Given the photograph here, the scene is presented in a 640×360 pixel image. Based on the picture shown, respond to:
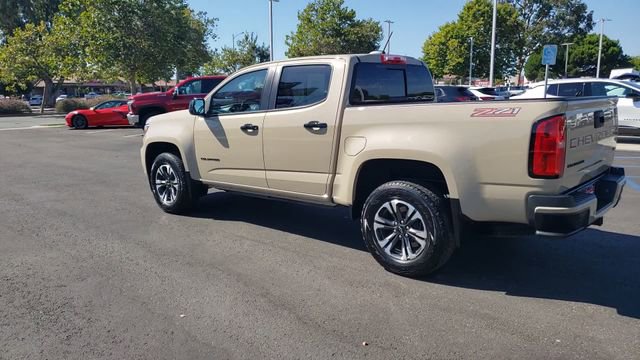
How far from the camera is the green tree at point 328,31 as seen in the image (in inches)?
1646

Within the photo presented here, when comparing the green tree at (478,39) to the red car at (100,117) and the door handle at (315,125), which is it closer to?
the red car at (100,117)

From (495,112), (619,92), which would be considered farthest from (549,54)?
(495,112)

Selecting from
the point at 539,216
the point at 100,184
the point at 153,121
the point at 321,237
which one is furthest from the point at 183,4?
the point at 539,216

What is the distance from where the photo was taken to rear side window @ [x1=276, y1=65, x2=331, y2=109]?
4.86 metres

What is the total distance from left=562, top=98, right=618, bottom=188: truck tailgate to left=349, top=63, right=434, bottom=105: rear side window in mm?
1838

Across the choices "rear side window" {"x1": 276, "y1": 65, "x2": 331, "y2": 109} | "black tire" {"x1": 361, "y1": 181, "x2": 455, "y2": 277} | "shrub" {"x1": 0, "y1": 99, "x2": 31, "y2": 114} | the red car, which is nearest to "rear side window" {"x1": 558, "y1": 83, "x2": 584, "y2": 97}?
"rear side window" {"x1": 276, "y1": 65, "x2": 331, "y2": 109}

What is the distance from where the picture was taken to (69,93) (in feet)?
308

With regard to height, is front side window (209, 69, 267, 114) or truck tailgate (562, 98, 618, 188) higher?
front side window (209, 69, 267, 114)

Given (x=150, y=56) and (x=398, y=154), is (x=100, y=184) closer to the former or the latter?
(x=398, y=154)

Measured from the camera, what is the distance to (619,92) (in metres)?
13.4

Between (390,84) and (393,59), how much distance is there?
0.27 meters

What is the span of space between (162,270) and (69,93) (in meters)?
102

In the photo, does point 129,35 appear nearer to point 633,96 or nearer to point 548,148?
point 633,96

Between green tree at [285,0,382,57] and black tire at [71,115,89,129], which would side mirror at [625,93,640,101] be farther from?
green tree at [285,0,382,57]
